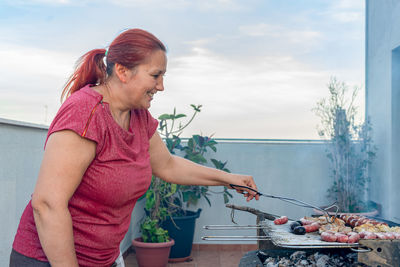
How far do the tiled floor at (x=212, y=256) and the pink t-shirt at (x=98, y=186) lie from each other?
2881 mm

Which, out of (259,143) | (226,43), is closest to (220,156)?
(259,143)

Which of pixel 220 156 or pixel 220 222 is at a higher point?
pixel 220 156

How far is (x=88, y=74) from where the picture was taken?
134 cm

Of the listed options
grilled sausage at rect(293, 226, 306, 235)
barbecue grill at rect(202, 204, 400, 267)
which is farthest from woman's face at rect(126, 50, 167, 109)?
grilled sausage at rect(293, 226, 306, 235)

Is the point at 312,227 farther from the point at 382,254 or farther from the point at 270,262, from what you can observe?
the point at 382,254

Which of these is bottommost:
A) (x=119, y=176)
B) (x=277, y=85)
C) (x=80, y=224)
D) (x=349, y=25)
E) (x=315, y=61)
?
(x=80, y=224)

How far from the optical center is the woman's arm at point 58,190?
3.45ft

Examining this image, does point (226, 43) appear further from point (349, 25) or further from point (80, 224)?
point (80, 224)

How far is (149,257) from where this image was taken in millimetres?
3785

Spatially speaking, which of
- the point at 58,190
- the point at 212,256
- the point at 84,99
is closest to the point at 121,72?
the point at 84,99

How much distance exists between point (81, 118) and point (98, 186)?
0.71 ft

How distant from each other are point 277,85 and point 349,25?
3.57 feet

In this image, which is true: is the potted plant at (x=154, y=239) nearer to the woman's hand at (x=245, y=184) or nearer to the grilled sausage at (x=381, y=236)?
the woman's hand at (x=245, y=184)

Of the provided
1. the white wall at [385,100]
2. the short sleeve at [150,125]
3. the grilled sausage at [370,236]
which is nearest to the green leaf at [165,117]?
the white wall at [385,100]
